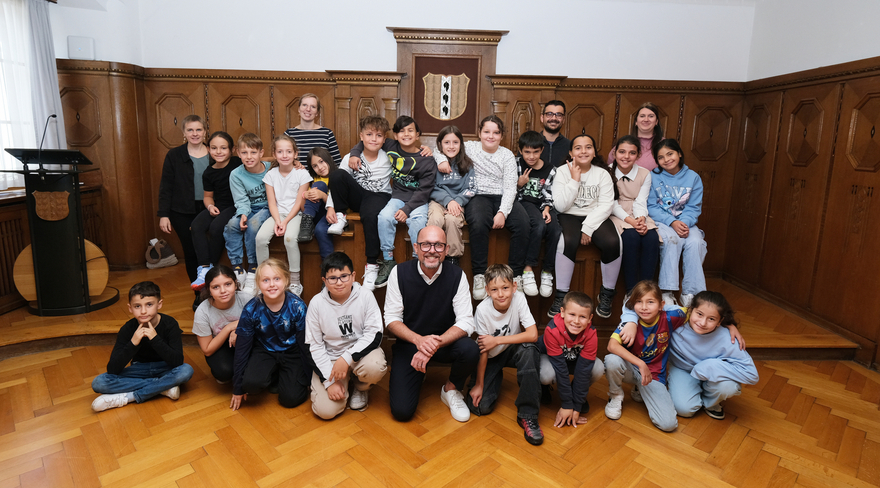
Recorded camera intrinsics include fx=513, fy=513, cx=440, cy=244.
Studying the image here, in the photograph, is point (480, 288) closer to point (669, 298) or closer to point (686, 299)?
point (669, 298)

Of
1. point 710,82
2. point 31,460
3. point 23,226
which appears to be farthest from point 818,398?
point 23,226

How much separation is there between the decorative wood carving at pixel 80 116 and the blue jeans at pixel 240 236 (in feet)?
8.59

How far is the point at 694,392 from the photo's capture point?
3.00 meters

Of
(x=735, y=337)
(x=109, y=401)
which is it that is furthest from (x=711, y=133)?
(x=109, y=401)

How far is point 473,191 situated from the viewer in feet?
12.5

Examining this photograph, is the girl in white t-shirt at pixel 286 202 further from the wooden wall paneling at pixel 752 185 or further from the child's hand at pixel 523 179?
the wooden wall paneling at pixel 752 185

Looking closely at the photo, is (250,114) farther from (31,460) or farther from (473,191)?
(31,460)

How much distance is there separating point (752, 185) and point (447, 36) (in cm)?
350

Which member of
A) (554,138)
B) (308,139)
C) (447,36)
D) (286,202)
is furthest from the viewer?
(447,36)

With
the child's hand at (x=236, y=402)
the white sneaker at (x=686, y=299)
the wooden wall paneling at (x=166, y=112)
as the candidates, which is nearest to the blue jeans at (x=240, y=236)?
the child's hand at (x=236, y=402)

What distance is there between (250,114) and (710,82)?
498 centimetres

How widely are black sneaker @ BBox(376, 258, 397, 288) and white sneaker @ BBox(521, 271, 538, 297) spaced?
95cm

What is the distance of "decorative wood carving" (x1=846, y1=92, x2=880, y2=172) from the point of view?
3.79m

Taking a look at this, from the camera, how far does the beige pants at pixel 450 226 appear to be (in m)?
3.58
